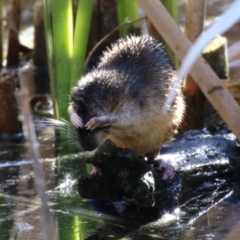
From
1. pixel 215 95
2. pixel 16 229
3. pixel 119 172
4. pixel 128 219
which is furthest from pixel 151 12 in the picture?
pixel 16 229

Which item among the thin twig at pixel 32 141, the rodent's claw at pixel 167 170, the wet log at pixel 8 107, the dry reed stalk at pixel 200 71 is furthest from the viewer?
the wet log at pixel 8 107

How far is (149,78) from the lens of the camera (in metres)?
3.28

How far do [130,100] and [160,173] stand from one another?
397 millimetres

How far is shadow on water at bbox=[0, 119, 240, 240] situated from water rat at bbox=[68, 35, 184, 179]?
0.72 ft

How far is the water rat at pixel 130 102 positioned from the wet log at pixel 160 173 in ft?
0.31

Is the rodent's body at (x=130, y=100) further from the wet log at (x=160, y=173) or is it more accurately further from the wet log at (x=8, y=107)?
the wet log at (x=8, y=107)

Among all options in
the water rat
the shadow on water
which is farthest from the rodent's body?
the shadow on water

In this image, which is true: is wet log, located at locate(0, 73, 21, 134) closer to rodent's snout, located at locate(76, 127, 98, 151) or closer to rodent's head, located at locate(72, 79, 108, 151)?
rodent's head, located at locate(72, 79, 108, 151)

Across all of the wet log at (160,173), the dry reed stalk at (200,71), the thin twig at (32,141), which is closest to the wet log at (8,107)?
the wet log at (160,173)

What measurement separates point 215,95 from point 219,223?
0.62 metres

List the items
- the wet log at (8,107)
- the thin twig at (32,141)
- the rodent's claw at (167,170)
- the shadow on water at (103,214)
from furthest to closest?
1. the wet log at (8,107)
2. the rodent's claw at (167,170)
3. the shadow on water at (103,214)
4. the thin twig at (32,141)

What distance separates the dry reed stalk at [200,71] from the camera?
2791 mm

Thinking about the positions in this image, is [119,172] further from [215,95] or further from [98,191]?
[215,95]

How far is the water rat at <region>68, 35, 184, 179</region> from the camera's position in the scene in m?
2.97
